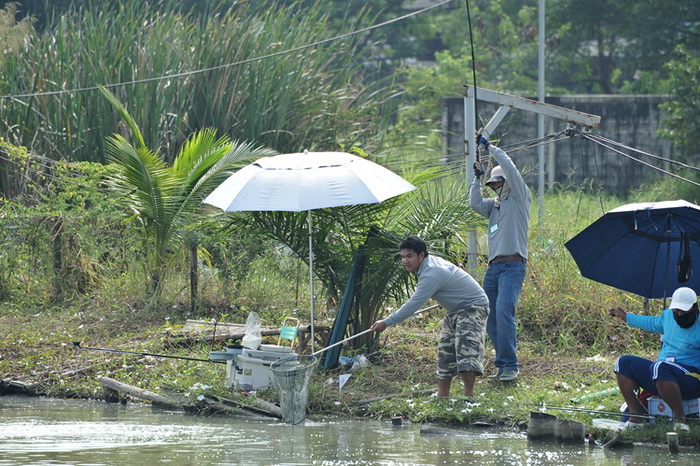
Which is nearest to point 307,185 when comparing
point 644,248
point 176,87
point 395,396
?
point 395,396

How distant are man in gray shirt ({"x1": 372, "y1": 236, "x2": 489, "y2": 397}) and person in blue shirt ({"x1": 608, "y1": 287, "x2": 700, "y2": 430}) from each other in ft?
4.53

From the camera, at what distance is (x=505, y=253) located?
9750 mm

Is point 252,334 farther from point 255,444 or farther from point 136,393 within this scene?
point 255,444

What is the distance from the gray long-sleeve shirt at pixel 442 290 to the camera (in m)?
8.75

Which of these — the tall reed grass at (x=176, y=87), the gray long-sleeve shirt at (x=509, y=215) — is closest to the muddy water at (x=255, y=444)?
the gray long-sleeve shirt at (x=509, y=215)

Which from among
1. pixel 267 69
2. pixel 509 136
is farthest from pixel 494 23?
pixel 267 69

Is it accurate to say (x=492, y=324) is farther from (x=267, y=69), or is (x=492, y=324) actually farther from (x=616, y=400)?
(x=267, y=69)

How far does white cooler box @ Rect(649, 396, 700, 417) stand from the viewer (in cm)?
794

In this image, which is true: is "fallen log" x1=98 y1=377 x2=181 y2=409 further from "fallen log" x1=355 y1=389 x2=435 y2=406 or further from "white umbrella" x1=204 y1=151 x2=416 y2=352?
"fallen log" x1=355 y1=389 x2=435 y2=406

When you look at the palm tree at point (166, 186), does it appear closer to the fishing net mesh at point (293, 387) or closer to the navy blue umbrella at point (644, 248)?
the fishing net mesh at point (293, 387)

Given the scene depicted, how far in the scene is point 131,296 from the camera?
1323cm

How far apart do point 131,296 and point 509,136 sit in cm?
1643

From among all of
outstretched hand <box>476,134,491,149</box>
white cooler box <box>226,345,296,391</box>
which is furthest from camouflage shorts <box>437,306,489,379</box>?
outstretched hand <box>476,134,491,149</box>

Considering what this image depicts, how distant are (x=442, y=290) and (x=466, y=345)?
518mm
